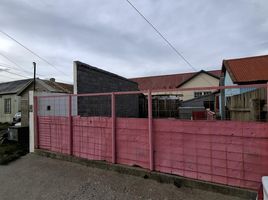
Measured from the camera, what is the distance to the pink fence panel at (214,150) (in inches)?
141

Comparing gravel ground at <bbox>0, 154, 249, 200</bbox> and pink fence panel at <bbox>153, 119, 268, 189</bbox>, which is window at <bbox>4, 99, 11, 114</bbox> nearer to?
gravel ground at <bbox>0, 154, 249, 200</bbox>

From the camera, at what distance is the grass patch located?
6.56 metres

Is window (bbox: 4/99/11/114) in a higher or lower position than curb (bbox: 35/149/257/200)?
higher

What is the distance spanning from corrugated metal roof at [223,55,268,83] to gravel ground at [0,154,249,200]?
8915 millimetres

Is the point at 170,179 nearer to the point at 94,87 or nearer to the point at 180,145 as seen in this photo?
the point at 180,145

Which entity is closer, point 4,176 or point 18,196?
point 18,196

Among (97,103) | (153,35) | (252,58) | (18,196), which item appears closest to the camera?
(18,196)

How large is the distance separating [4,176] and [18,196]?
161 centimetres

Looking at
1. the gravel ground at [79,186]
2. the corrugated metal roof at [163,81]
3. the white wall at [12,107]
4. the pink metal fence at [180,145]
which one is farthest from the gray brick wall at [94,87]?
the corrugated metal roof at [163,81]

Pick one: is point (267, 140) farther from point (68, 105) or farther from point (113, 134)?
point (68, 105)

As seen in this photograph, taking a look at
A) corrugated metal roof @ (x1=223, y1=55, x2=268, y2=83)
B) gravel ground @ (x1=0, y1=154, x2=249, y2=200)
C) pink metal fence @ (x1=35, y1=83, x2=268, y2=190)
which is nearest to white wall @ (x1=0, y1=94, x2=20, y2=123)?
gravel ground @ (x1=0, y1=154, x2=249, y2=200)

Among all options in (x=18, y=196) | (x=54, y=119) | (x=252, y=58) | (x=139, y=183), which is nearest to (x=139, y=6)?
(x=54, y=119)

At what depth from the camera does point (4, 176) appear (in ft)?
17.8

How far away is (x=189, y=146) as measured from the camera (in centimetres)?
420
